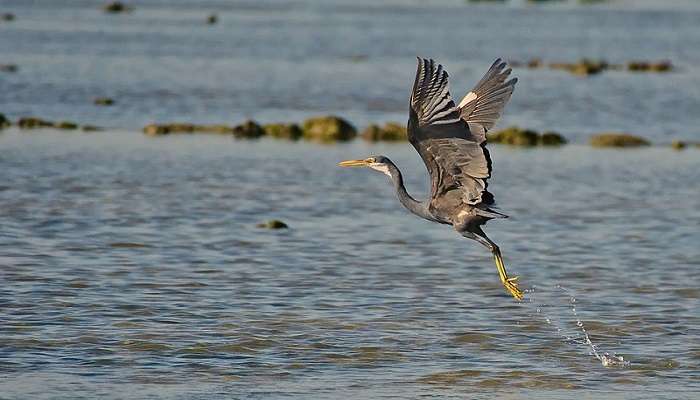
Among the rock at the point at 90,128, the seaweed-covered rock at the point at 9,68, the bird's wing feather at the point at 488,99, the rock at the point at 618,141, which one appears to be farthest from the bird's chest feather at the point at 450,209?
the seaweed-covered rock at the point at 9,68

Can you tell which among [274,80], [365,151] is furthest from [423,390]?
[274,80]

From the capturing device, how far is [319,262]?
1712 centimetres

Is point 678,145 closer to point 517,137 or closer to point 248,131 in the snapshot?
point 517,137

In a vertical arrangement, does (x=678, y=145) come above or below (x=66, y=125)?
below

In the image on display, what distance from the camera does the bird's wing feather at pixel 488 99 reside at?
38.5 feet

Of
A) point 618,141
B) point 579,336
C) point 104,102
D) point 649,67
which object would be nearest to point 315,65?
point 649,67

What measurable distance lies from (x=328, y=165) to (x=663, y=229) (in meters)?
7.65

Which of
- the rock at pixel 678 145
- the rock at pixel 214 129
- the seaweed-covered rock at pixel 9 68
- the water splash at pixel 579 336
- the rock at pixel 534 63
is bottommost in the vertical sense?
the water splash at pixel 579 336

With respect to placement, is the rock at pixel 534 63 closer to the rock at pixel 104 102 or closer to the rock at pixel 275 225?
the rock at pixel 104 102

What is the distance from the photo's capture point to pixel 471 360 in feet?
41.7

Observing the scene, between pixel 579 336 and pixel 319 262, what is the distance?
4.19m

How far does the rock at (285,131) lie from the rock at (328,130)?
182 mm

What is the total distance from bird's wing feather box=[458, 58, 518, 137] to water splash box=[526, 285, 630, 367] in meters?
2.56

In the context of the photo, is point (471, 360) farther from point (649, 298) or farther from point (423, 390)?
point (649, 298)
